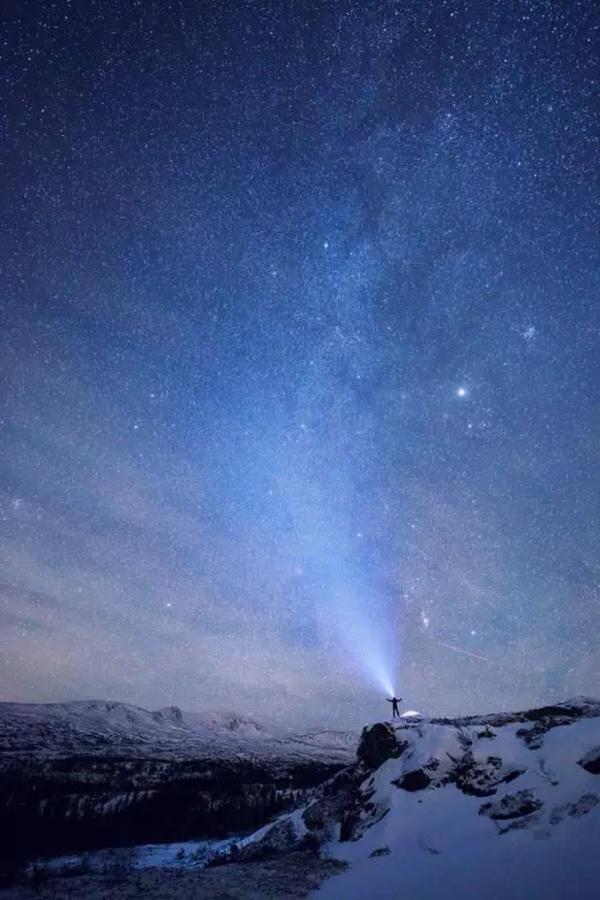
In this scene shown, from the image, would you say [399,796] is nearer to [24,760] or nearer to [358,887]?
[358,887]

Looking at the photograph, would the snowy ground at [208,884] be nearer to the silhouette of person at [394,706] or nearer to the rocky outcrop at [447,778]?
the rocky outcrop at [447,778]

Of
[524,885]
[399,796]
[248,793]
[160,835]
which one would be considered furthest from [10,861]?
[524,885]

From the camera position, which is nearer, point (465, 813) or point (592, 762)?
point (592, 762)

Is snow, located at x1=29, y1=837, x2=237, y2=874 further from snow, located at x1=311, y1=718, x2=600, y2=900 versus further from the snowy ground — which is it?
snow, located at x1=311, y1=718, x2=600, y2=900

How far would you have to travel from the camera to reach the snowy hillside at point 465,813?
17.9m

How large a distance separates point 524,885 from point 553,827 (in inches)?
163

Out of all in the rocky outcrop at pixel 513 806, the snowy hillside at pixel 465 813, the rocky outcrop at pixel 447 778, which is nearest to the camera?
the snowy hillside at pixel 465 813

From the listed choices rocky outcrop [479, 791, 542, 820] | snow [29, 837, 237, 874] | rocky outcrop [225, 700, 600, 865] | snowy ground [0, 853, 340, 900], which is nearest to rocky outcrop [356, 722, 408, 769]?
rocky outcrop [225, 700, 600, 865]

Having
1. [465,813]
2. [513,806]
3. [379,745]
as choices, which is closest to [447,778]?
[465,813]

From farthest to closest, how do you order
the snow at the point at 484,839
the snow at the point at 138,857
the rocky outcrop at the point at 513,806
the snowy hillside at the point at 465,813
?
the snow at the point at 138,857, the rocky outcrop at the point at 513,806, the snowy hillside at the point at 465,813, the snow at the point at 484,839

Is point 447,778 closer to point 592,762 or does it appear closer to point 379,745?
point 379,745

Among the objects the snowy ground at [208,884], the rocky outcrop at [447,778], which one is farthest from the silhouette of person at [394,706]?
the snowy ground at [208,884]

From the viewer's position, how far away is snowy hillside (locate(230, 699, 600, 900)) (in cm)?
1794

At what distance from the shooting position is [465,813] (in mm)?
23172
